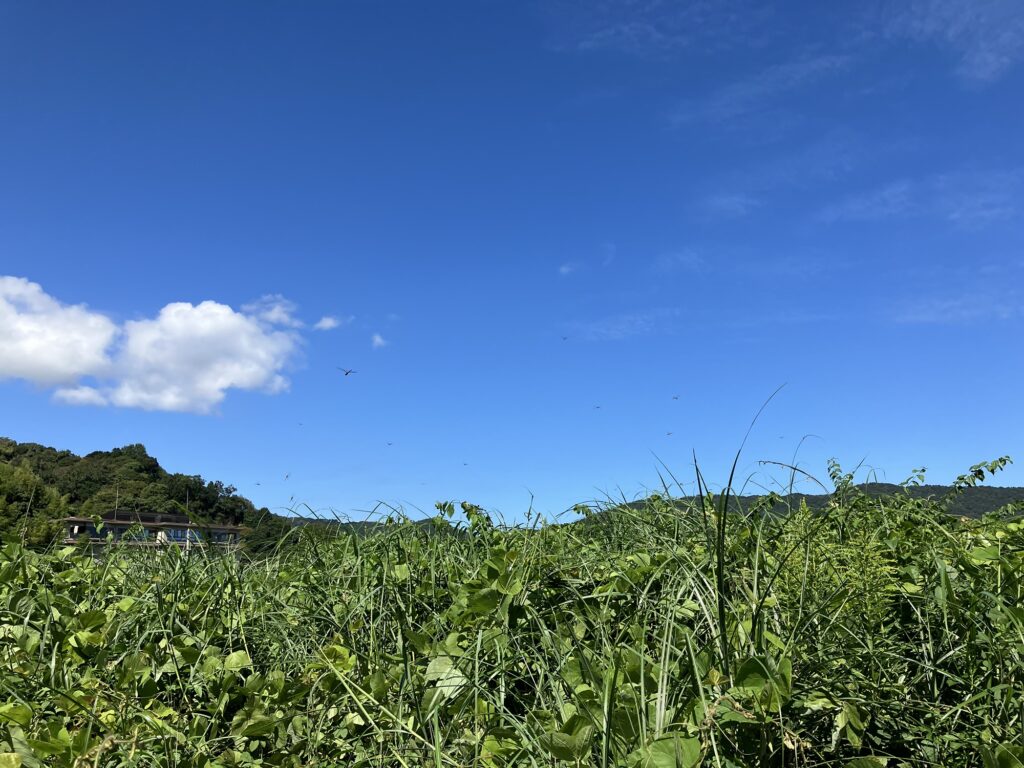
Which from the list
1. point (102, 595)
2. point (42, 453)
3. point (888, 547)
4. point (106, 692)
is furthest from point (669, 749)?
point (42, 453)

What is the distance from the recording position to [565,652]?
2418mm

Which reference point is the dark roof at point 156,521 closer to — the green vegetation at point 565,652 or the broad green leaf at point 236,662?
the green vegetation at point 565,652

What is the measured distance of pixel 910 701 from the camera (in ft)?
6.86

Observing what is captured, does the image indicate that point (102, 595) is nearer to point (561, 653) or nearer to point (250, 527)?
point (250, 527)

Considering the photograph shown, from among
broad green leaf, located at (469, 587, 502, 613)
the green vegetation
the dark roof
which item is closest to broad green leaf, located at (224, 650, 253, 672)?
the green vegetation

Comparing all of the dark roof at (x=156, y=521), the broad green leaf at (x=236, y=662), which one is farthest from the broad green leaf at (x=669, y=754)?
the dark roof at (x=156, y=521)

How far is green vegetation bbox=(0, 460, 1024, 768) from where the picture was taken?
6.30 ft

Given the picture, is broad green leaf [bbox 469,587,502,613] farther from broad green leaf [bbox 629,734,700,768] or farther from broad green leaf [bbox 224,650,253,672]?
broad green leaf [bbox 629,734,700,768]

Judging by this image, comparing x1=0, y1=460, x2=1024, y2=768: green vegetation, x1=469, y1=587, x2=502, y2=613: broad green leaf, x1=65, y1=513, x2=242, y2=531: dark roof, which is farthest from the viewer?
x1=65, y1=513, x2=242, y2=531: dark roof

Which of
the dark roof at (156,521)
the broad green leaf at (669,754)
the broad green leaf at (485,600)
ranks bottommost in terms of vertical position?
the broad green leaf at (669,754)

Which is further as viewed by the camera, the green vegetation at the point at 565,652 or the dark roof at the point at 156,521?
the dark roof at the point at 156,521

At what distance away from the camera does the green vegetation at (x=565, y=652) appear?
1.92 meters

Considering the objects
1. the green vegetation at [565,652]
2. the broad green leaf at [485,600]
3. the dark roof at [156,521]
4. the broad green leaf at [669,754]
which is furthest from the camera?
the dark roof at [156,521]

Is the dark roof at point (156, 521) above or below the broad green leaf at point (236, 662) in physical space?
above
